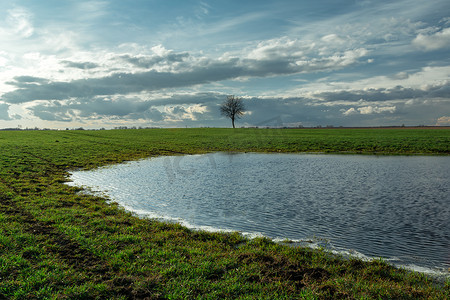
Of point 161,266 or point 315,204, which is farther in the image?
point 315,204

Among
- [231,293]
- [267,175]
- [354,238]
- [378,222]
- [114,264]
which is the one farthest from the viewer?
[267,175]

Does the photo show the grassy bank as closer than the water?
Yes

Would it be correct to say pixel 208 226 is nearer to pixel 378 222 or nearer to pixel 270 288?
pixel 270 288

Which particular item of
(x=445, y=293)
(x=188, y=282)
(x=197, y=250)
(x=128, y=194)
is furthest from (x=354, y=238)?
(x=128, y=194)

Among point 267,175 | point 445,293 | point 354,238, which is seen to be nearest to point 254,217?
point 354,238

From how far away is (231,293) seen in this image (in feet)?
21.6

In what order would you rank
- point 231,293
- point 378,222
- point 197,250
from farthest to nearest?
point 378,222
point 197,250
point 231,293

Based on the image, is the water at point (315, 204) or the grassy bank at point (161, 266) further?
the water at point (315, 204)

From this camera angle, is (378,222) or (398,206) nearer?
(378,222)

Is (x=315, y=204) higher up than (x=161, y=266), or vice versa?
(x=161, y=266)

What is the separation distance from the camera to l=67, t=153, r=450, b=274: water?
10078 mm

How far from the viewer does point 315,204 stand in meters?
14.8

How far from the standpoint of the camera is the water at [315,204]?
10.1 metres

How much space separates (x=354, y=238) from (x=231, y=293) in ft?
19.3
